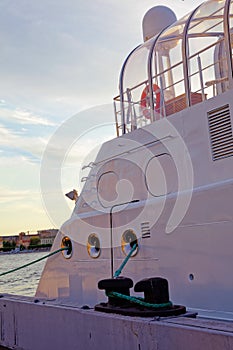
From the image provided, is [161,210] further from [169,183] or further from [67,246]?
[67,246]

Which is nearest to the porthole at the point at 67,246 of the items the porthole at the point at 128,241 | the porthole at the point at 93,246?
the porthole at the point at 93,246

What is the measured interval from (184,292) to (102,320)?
4.75 ft

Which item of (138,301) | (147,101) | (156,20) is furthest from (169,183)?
(156,20)

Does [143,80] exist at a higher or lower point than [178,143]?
higher

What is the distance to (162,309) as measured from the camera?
501 cm

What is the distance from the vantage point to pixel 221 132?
6320 millimetres

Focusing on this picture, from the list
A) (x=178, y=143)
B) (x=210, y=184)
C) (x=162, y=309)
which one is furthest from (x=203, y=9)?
(x=162, y=309)

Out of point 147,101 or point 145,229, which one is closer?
point 145,229

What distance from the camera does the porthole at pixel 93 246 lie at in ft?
26.7

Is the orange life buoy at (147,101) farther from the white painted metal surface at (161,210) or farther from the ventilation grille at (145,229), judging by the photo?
the ventilation grille at (145,229)

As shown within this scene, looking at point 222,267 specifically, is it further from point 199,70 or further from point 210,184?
point 199,70

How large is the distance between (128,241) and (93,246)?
3.39 ft

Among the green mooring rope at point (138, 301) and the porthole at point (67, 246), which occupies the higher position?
the porthole at point (67, 246)

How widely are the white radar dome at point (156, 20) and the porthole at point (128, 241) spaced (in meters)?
4.88
